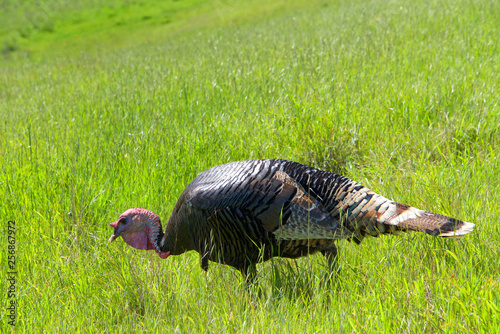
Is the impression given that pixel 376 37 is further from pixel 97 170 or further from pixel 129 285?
pixel 129 285

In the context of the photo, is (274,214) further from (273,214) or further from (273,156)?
(273,156)

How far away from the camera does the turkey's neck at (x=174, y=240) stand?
2.89 meters

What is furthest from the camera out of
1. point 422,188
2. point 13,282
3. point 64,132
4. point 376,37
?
point 376,37

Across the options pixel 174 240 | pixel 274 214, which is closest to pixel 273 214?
pixel 274 214

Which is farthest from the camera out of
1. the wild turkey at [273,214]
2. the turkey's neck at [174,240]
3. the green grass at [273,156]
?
the turkey's neck at [174,240]

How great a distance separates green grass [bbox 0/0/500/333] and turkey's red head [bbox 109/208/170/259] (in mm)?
152

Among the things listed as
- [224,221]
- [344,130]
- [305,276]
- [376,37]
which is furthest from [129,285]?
[376,37]

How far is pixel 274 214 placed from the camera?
2648mm

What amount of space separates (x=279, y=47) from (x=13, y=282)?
623 centimetres

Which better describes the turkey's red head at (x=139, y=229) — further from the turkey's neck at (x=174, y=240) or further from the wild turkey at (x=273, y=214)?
the wild turkey at (x=273, y=214)

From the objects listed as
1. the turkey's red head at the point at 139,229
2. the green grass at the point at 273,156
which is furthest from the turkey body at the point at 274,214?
the turkey's red head at the point at 139,229

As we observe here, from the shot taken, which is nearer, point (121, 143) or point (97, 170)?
point (97, 170)

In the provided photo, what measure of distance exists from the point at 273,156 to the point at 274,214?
1640 mm

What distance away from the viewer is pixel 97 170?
4.11 m
